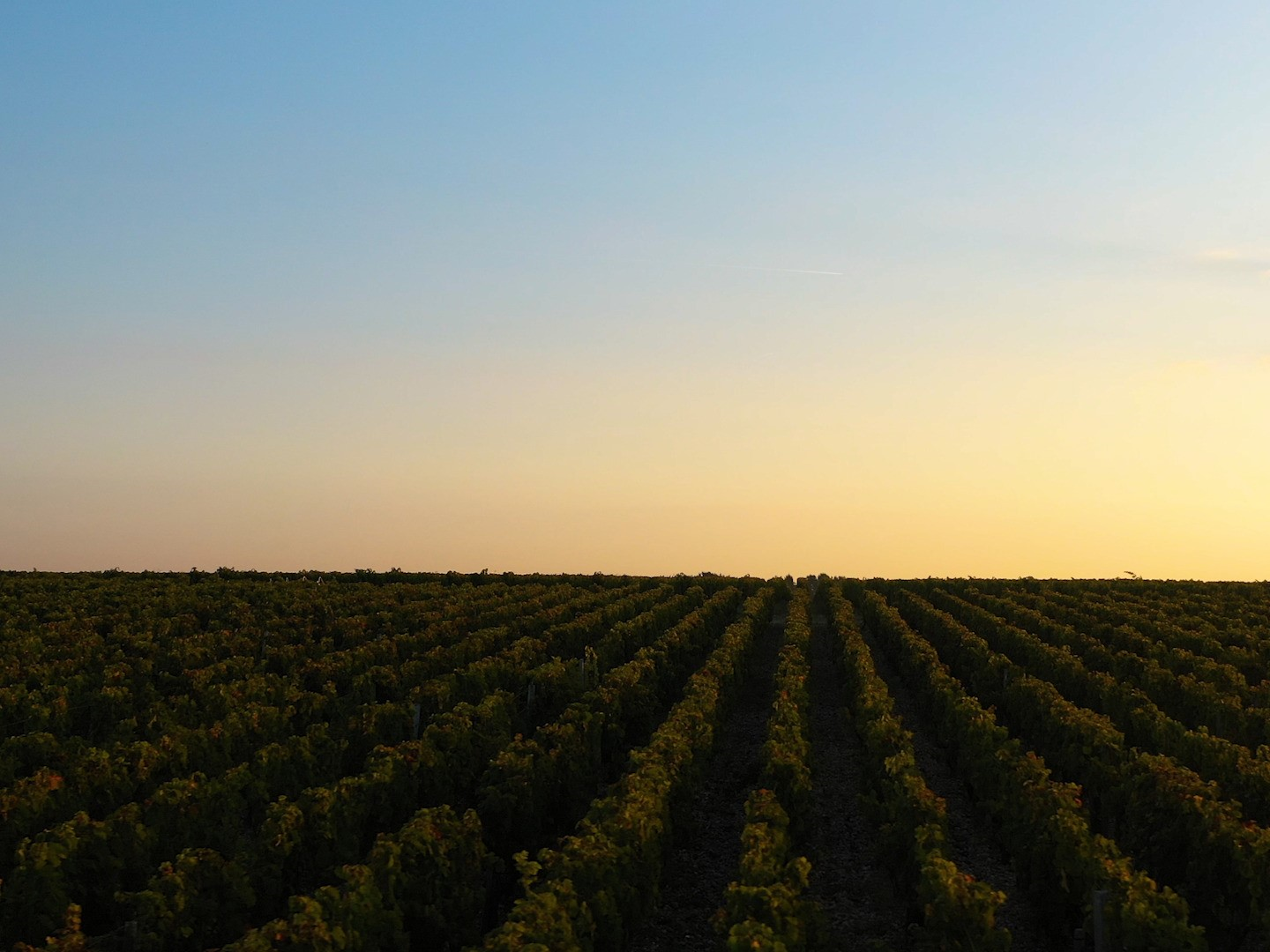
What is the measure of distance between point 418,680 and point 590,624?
9333 mm

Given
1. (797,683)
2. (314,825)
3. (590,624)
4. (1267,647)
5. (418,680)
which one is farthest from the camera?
(590,624)

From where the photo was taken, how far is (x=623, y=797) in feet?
42.6

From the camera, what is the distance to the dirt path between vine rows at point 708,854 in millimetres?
12766

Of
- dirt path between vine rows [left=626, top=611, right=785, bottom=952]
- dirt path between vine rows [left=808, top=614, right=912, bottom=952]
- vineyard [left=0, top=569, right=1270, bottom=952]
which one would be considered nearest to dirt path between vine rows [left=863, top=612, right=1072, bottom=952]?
vineyard [left=0, top=569, right=1270, bottom=952]

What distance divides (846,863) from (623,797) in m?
3.98

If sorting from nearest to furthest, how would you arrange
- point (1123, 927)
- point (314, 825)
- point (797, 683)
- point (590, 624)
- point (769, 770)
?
point (1123, 927) → point (314, 825) → point (769, 770) → point (797, 683) → point (590, 624)

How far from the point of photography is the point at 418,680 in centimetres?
2391

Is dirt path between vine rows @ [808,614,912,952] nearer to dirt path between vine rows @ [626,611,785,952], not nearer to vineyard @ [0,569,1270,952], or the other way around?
vineyard @ [0,569,1270,952]

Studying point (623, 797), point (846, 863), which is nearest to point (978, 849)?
point (846, 863)

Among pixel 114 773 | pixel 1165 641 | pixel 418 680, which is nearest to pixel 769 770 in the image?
pixel 114 773

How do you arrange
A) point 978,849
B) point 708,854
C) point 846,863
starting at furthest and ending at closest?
point 978,849 < point 708,854 < point 846,863

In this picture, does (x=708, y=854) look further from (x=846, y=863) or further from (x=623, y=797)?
(x=623, y=797)

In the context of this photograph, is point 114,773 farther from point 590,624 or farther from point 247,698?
point 590,624

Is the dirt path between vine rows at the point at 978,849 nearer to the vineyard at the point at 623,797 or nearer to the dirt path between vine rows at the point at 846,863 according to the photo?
the vineyard at the point at 623,797
